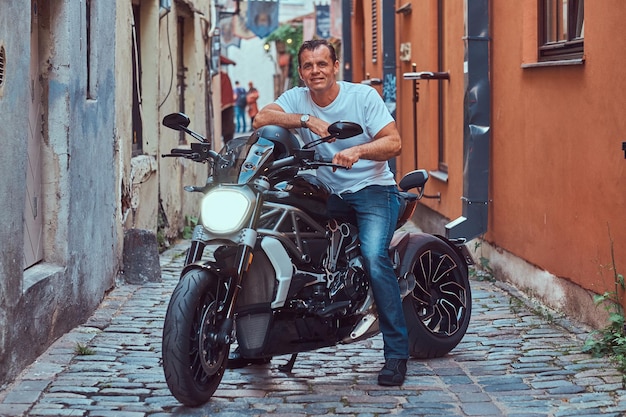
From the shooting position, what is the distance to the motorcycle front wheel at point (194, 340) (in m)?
4.74

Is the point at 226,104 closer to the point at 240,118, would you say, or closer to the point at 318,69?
the point at 318,69

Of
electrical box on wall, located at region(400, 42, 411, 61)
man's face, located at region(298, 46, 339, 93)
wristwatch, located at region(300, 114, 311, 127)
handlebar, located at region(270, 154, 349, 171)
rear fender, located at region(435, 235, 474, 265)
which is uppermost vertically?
electrical box on wall, located at region(400, 42, 411, 61)

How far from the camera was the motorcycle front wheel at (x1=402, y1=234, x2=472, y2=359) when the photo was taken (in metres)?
6.08

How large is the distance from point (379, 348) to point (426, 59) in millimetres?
6841

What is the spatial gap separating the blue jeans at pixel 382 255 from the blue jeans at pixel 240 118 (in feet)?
121

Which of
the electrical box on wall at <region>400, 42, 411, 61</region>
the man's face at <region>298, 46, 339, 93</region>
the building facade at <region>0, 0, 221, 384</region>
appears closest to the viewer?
the man's face at <region>298, 46, 339, 93</region>

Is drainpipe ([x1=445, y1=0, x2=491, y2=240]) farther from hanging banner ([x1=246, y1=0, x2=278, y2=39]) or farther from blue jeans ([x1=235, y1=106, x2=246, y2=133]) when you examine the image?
blue jeans ([x1=235, y1=106, x2=246, y2=133])

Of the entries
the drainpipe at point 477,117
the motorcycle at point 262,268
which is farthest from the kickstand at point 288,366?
the drainpipe at point 477,117

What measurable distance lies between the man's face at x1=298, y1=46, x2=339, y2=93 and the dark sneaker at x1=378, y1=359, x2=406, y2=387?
4.53ft

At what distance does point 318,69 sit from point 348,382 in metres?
1.54

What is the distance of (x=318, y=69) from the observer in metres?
5.50

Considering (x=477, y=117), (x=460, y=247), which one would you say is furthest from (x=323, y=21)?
(x=460, y=247)

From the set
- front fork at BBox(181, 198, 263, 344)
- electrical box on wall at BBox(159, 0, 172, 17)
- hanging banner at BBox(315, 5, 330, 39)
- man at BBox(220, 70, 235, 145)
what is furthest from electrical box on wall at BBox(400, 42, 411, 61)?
hanging banner at BBox(315, 5, 330, 39)

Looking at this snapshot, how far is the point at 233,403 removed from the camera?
17.0 ft
